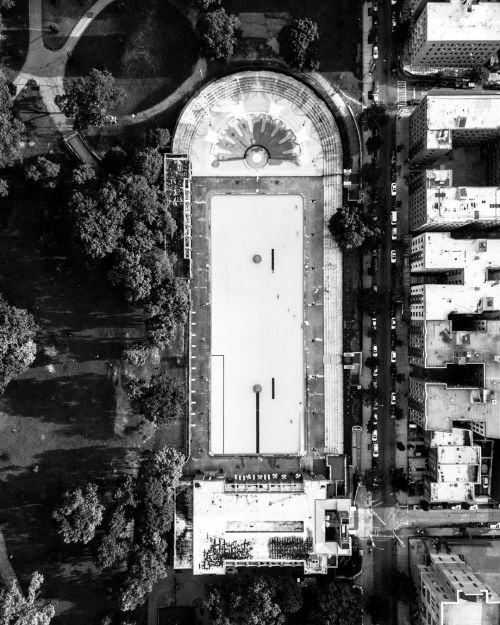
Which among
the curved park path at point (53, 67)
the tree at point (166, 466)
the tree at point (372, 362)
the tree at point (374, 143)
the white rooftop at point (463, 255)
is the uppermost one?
the curved park path at point (53, 67)

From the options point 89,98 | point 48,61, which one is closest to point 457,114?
point 89,98

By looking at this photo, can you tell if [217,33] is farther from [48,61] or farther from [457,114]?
[457,114]

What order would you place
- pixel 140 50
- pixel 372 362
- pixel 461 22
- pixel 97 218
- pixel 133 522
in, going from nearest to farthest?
pixel 461 22
pixel 97 218
pixel 133 522
pixel 140 50
pixel 372 362

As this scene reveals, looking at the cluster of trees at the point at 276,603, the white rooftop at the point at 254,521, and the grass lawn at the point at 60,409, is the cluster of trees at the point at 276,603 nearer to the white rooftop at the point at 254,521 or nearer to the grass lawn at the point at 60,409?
the white rooftop at the point at 254,521


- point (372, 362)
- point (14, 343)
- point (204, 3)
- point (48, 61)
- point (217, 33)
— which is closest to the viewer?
point (14, 343)


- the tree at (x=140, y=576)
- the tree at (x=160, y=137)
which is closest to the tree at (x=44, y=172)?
the tree at (x=160, y=137)

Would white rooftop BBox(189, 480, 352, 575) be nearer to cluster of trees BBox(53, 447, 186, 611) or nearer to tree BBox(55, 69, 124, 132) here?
cluster of trees BBox(53, 447, 186, 611)

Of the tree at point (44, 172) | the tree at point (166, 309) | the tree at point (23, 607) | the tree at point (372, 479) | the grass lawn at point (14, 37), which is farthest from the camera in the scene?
the tree at point (372, 479)
